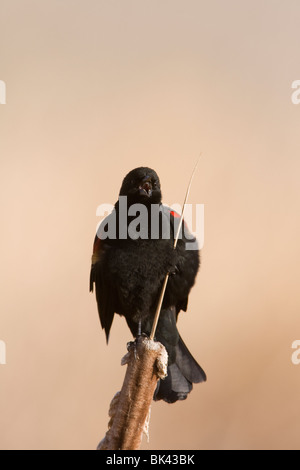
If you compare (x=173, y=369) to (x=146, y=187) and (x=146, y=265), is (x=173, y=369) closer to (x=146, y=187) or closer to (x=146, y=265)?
(x=146, y=265)

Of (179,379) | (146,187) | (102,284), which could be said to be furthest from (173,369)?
(146,187)

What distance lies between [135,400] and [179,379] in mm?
853

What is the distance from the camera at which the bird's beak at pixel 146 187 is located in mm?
2420

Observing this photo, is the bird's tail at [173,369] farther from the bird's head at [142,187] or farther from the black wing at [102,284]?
the bird's head at [142,187]

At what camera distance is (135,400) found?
1.83 meters

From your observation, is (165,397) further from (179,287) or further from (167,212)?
(167,212)

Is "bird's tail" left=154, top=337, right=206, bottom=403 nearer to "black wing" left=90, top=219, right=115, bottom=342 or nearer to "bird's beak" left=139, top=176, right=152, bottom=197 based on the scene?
"black wing" left=90, top=219, right=115, bottom=342

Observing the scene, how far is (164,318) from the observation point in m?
2.64

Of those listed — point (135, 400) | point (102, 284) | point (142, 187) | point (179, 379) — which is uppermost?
point (142, 187)

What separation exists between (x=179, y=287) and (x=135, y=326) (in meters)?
0.31

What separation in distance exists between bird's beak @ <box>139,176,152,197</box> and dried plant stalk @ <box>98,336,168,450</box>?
2.30 ft

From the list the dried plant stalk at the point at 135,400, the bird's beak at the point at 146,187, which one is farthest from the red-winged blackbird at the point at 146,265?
the dried plant stalk at the point at 135,400
